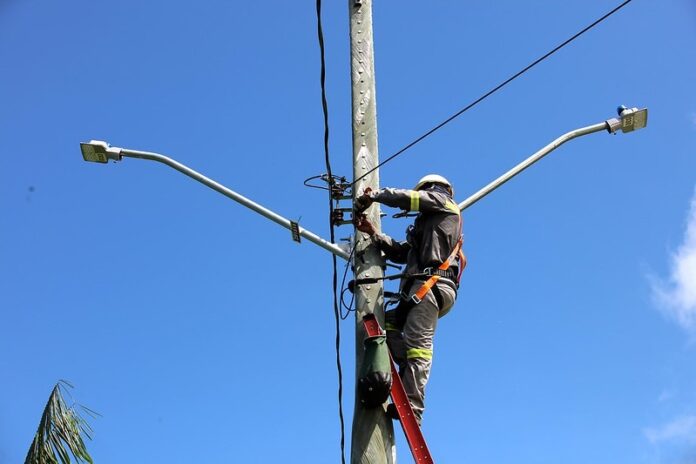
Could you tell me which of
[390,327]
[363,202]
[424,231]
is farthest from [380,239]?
[390,327]

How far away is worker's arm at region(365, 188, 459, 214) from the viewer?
17.9 ft

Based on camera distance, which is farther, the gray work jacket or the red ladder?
the gray work jacket

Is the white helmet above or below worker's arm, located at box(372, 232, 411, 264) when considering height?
above

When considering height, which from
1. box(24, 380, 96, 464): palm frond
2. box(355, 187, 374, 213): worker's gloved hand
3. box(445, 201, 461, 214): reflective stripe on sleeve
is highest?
box(445, 201, 461, 214): reflective stripe on sleeve

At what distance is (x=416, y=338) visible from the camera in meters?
5.23

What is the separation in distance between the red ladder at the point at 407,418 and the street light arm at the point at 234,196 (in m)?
0.68

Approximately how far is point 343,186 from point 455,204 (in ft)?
2.46

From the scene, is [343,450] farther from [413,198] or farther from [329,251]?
[413,198]

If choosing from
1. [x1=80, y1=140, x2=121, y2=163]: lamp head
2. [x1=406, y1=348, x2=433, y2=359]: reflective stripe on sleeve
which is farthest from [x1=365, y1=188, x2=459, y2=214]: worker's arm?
[x1=80, y1=140, x2=121, y2=163]: lamp head

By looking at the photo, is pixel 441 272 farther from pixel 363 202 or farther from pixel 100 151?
pixel 100 151

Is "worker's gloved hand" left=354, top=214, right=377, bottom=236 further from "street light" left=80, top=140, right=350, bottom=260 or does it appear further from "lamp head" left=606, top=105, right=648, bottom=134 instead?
"lamp head" left=606, top=105, right=648, bottom=134

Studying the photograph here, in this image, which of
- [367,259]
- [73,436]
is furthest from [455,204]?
[73,436]

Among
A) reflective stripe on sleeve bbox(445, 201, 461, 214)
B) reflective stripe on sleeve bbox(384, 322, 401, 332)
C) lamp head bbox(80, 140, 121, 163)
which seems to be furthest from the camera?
lamp head bbox(80, 140, 121, 163)

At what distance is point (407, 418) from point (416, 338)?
0.55m
